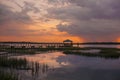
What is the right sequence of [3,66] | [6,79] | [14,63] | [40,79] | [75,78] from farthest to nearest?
1. [14,63]
2. [3,66]
3. [75,78]
4. [40,79]
5. [6,79]

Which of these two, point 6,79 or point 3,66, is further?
point 3,66

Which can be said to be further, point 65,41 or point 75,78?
point 65,41

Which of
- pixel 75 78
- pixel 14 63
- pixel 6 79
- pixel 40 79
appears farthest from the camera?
pixel 14 63

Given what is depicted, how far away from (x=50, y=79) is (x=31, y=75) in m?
2.95

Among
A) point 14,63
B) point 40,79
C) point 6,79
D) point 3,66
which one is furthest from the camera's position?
point 14,63

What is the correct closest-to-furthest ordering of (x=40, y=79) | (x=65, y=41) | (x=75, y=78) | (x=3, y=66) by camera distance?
1. (x=40, y=79)
2. (x=75, y=78)
3. (x=3, y=66)
4. (x=65, y=41)

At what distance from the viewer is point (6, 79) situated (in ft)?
60.6

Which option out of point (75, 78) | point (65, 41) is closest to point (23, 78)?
point (75, 78)

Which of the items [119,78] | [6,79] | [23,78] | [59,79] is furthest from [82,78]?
[6,79]

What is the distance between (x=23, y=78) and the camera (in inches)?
985

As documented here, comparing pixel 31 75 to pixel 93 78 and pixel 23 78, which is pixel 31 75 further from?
pixel 93 78

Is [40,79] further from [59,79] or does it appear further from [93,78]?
[93,78]

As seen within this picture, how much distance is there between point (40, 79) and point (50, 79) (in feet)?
4.19

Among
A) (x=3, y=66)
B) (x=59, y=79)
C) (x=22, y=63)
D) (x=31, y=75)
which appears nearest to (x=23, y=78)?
(x=31, y=75)
